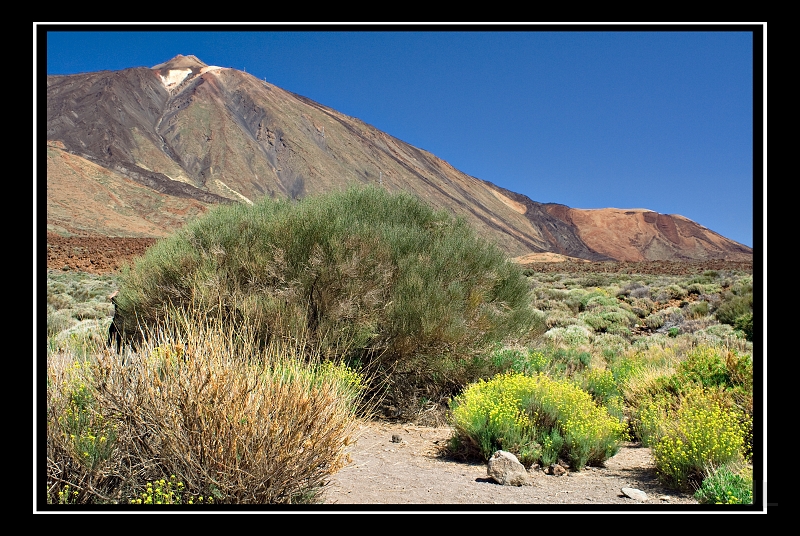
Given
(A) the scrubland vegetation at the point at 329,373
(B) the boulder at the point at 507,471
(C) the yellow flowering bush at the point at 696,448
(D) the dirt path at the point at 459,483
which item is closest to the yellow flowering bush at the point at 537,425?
(A) the scrubland vegetation at the point at 329,373

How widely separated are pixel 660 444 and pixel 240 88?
406 ft

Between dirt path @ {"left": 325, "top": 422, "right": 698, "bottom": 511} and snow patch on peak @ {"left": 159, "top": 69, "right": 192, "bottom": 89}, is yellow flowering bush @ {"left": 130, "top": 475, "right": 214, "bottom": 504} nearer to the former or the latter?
dirt path @ {"left": 325, "top": 422, "right": 698, "bottom": 511}

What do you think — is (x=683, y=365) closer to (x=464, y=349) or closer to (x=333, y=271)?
(x=464, y=349)

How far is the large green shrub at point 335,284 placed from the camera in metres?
7.61

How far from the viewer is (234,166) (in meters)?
90.7

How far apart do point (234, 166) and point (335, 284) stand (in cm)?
8827

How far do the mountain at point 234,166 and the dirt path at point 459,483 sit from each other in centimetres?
5043

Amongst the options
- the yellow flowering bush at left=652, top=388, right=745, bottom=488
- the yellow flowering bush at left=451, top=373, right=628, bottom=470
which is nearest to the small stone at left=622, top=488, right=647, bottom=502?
the yellow flowering bush at left=652, top=388, right=745, bottom=488

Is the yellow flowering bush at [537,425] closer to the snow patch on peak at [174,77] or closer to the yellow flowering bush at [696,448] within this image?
the yellow flowering bush at [696,448]

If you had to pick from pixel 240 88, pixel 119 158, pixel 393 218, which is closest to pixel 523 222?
pixel 240 88

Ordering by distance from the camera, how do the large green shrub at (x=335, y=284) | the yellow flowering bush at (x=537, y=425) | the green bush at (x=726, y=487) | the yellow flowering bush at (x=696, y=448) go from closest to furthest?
1. the green bush at (x=726, y=487)
2. the yellow flowering bush at (x=696, y=448)
3. the yellow flowering bush at (x=537, y=425)
4. the large green shrub at (x=335, y=284)

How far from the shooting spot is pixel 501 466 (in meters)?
5.17

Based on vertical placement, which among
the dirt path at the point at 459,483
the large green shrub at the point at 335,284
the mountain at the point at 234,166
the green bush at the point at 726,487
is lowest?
the dirt path at the point at 459,483
